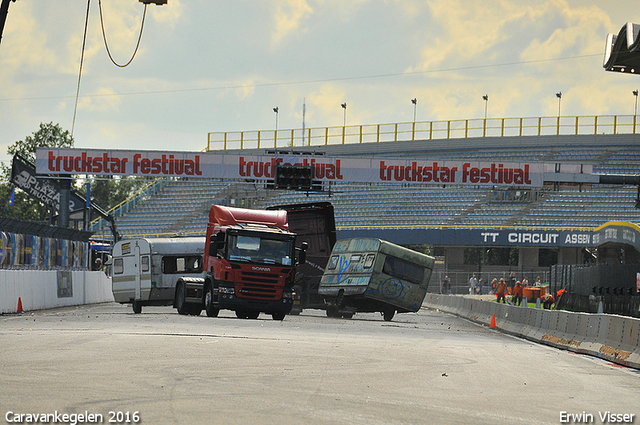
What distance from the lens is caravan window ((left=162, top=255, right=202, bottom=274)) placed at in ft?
96.9

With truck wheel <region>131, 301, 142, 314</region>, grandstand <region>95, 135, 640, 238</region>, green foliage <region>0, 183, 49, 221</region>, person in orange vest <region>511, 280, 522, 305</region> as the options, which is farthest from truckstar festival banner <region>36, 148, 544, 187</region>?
green foliage <region>0, 183, 49, 221</region>

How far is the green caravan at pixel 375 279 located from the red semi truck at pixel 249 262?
374 cm

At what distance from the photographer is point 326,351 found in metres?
15.5

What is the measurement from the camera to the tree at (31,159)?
100375mm

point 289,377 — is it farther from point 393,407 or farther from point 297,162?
point 297,162

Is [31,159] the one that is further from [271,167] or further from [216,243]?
[216,243]

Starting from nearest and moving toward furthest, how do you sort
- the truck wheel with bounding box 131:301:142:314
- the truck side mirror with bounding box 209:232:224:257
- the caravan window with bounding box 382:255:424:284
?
the truck side mirror with bounding box 209:232:224:257 < the caravan window with bounding box 382:255:424:284 < the truck wheel with bounding box 131:301:142:314

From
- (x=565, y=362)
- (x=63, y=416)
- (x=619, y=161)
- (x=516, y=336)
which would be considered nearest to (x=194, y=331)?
(x=565, y=362)

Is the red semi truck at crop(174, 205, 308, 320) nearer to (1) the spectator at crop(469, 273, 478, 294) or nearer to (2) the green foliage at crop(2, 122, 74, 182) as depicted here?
(1) the spectator at crop(469, 273, 478, 294)

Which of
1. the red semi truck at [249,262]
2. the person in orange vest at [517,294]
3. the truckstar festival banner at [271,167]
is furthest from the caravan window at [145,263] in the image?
the person in orange vest at [517,294]

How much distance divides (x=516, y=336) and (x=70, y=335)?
1281cm

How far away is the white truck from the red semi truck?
2.90m

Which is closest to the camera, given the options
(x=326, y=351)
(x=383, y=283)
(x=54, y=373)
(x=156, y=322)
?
(x=54, y=373)

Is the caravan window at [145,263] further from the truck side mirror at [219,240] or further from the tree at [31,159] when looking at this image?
the tree at [31,159]
